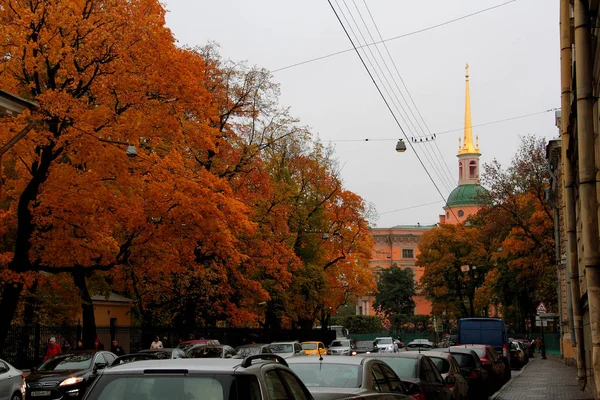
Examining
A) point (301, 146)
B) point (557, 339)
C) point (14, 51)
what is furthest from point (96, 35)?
point (557, 339)

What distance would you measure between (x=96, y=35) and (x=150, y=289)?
15275mm

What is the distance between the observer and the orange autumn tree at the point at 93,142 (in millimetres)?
23984

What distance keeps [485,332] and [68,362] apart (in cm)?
2130

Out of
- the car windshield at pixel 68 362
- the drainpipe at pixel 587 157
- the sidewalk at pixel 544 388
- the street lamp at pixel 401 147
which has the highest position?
the street lamp at pixel 401 147

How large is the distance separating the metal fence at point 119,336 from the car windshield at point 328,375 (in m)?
17.4

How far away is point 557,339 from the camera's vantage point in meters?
71.6

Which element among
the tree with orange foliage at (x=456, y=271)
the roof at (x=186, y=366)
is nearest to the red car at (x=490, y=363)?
the roof at (x=186, y=366)

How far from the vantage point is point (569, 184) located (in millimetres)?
24656

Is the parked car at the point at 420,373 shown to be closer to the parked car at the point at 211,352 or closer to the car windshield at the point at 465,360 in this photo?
the car windshield at the point at 465,360

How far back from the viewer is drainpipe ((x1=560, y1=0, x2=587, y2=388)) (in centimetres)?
2188

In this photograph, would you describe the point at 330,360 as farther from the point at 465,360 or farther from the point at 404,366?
the point at 465,360

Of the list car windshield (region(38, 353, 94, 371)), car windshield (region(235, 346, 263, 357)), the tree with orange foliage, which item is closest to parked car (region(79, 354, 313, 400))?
car windshield (region(38, 353, 94, 371))

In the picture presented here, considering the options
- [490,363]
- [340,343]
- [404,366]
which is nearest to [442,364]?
[404,366]

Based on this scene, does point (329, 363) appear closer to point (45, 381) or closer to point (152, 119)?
point (45, 381)
